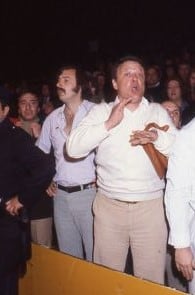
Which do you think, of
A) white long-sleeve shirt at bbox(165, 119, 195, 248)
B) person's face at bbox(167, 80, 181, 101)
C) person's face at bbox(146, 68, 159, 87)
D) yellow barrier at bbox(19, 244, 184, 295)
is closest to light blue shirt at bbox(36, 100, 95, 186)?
yellow barrier at bbox(19, 244, 184, 295)

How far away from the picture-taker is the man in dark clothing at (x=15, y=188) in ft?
11.7

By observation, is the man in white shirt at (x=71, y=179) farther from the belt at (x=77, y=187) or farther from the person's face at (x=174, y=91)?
the person's face at (x=174, y=91)

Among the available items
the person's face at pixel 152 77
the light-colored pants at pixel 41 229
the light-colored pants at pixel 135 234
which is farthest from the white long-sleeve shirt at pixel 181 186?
the person's face at pixel 152 77

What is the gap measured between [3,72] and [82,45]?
7.79 ft

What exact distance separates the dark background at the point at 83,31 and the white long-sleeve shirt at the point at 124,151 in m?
11.4

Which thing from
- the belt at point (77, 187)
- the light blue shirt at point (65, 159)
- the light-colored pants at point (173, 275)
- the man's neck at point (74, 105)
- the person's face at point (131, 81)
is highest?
the person's face at point (131, 81)

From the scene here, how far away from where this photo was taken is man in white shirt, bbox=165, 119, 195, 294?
304cm

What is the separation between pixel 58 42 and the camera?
15.9 metres

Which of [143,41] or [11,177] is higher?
[143,41]

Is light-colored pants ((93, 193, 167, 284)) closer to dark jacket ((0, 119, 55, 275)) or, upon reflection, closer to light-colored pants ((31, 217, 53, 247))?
dark jacket ((0, 119, 55, 275))

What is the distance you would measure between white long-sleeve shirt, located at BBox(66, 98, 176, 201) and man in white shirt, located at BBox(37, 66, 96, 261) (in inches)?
21.6

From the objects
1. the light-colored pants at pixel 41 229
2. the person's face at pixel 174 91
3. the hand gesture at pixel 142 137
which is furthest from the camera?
the person's face at pixel 174 91

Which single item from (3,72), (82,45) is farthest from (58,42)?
(3,72)

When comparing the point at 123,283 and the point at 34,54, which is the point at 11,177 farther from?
the point at 34,54
